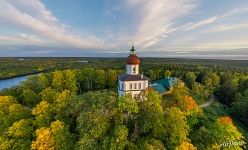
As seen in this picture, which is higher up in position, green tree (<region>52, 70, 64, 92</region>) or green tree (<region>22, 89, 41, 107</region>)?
green tree (<region>52, 70, 64, 92</region>)

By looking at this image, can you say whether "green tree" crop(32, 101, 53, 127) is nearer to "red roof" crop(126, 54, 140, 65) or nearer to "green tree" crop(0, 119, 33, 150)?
"green tree" crop(0, 119, 33, 150)

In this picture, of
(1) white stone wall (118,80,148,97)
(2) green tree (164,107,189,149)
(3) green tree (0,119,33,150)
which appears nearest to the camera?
(2) green tree (164,107,189,149)

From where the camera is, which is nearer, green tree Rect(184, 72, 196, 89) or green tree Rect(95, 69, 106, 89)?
green tree Rect(95, 69, 106, 89)

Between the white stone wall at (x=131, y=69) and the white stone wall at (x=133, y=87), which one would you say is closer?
the white stone wall at (x=133, y=87)

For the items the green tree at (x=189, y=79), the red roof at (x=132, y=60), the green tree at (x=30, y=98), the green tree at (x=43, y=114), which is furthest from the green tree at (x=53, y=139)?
the green tree at (x=189, y=79)

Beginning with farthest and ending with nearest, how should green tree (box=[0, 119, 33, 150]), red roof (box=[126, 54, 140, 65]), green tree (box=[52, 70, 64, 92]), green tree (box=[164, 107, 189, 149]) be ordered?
green tree (box=[52, 70, 64, 92])
red roof (box=[126, 54, 140, 65])
green tree (box=[0, 119, 33, 150])
green tree (box=[164, 107, 189, 149])

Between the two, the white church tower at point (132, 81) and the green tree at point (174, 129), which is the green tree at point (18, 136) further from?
the green tree at point (174, 129)

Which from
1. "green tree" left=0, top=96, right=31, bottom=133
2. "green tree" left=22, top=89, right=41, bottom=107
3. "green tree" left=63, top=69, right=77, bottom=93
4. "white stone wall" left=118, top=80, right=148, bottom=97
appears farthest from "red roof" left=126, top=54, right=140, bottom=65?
"green tree" left=63, top=69, right=77, bottom=93

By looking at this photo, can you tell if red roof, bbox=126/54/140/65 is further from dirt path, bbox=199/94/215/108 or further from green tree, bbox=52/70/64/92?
dirt path, bbox=199/94/215/108

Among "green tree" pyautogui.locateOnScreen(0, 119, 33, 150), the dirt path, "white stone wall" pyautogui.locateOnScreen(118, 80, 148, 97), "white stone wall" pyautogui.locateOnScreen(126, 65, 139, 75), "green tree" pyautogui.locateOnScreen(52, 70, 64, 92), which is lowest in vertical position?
the dirt path

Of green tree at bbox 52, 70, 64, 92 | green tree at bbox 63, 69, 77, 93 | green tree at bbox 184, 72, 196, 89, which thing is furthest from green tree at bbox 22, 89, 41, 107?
green tree at bbox 184, 72, 196, 89

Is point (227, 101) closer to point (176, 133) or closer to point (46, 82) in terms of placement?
point (176, 133)
